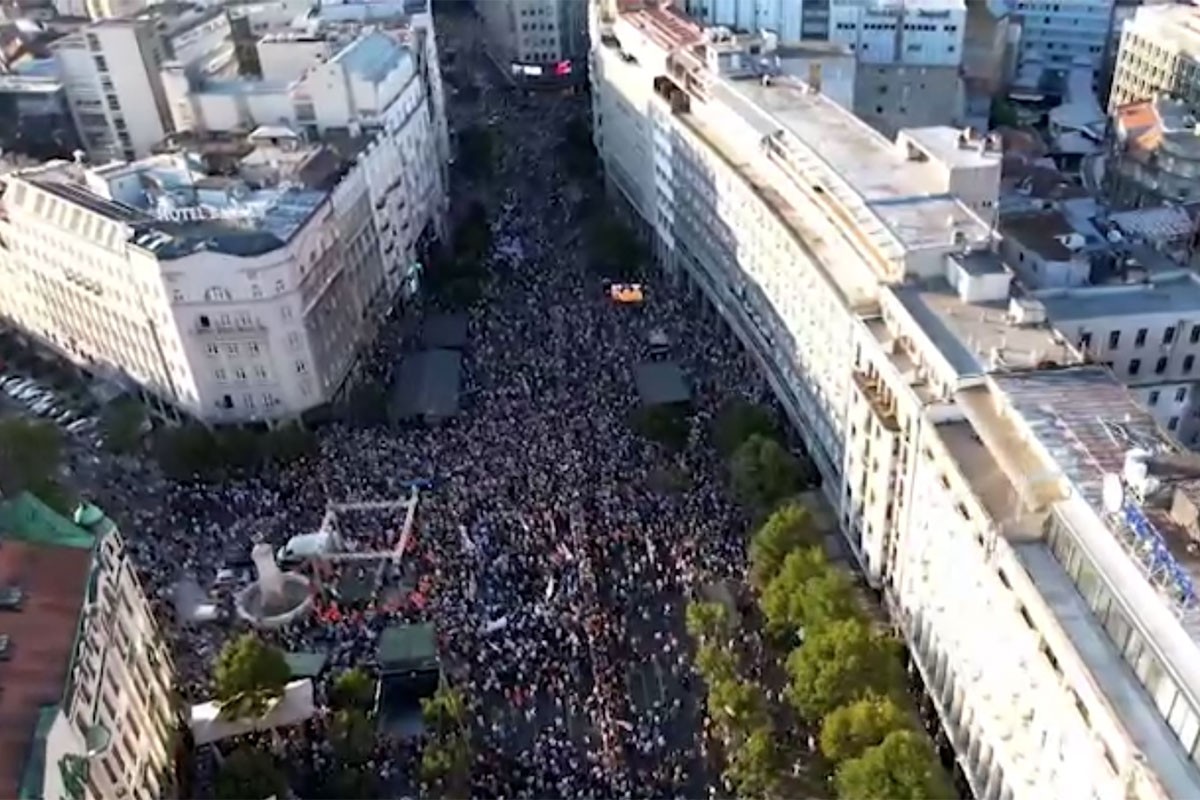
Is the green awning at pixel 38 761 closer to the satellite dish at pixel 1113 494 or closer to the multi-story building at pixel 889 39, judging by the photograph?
the satellite dish at pixel 1113 494

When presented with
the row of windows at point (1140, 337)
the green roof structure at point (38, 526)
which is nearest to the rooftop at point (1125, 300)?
the row of windows at point (1140, 337)

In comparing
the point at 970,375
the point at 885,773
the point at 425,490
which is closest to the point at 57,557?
the point at 425,490

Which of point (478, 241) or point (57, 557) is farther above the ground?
point (57, 557)

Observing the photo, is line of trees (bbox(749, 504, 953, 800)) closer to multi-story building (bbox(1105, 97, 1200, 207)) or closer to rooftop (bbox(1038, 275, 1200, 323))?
rooftop (bbox(1038, 275, 1200, 323))

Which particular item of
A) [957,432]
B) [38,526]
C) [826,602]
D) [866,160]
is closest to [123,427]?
[38,526]

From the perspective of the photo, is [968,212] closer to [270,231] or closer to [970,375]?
[970,375]

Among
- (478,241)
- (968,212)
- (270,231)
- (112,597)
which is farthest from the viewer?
(478,241)

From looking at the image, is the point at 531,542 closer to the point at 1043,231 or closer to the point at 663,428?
the point at 663,428

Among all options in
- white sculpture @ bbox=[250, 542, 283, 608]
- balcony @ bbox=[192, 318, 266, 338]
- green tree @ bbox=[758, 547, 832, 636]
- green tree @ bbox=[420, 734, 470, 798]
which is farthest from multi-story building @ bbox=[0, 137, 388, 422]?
green tree @ bbox=[758, 547, 832, 636]
